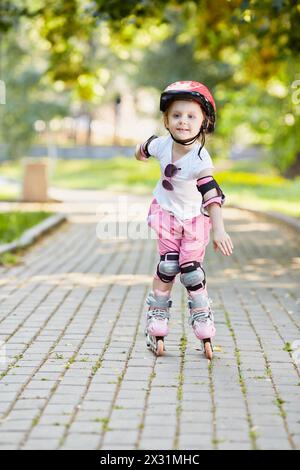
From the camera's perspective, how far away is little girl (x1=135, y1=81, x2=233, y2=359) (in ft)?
18.7

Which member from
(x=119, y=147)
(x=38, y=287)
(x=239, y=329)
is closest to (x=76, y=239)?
(x=38, y=287)

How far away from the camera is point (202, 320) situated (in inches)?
232

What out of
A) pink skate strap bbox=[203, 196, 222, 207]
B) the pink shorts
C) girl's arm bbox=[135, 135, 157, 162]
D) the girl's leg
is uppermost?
girl's arm bbox=[135, 135, 157, 162]

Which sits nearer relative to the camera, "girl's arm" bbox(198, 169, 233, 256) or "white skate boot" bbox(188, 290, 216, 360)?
"girl's arm" bbox(198, 169, 233, 256)

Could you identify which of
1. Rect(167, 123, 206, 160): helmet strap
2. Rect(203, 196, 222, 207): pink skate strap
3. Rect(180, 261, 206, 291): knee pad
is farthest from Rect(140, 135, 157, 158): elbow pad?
Rect(180, 261, 206, 291): knee pad

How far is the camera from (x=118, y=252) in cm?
1231

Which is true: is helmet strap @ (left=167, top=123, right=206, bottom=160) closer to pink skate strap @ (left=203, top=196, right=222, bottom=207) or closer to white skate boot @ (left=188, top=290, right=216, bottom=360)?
pink skate strap @ (left=203, top=196, right=222, bottom=207)

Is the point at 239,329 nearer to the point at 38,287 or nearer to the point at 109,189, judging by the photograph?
the point at 38,287

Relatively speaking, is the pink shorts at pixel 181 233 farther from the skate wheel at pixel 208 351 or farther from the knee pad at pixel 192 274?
the skate wheel at pixel 208 351

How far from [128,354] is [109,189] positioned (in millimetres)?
23801

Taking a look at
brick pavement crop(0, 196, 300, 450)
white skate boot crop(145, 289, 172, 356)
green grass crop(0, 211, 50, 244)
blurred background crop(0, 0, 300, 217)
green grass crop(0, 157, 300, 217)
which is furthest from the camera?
green grass crop(0, 157, 300, 217)

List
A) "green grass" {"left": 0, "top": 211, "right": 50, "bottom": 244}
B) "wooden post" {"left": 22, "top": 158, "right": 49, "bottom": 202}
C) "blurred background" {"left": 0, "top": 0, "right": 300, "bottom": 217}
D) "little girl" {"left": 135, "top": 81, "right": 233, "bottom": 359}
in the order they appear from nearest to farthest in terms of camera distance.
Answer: "little girl" {"left": 135, "top": 81, "right": 233, "bottom": 359} < "green grass" {"left": 0, "top": 211, "right": 50, "bottom": 244} < "blurred background" {"left": 0, "top": 0, "right": 300, "bottom": 217} < "wooden post" {"left": 22, "top": 158, "right": 49, "bottom": 202}

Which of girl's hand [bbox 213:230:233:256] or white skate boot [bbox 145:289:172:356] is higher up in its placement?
girl's hand [bbox 213:230:233:256]

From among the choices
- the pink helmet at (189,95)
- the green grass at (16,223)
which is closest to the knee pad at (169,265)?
the pink helmet at (189,95)
